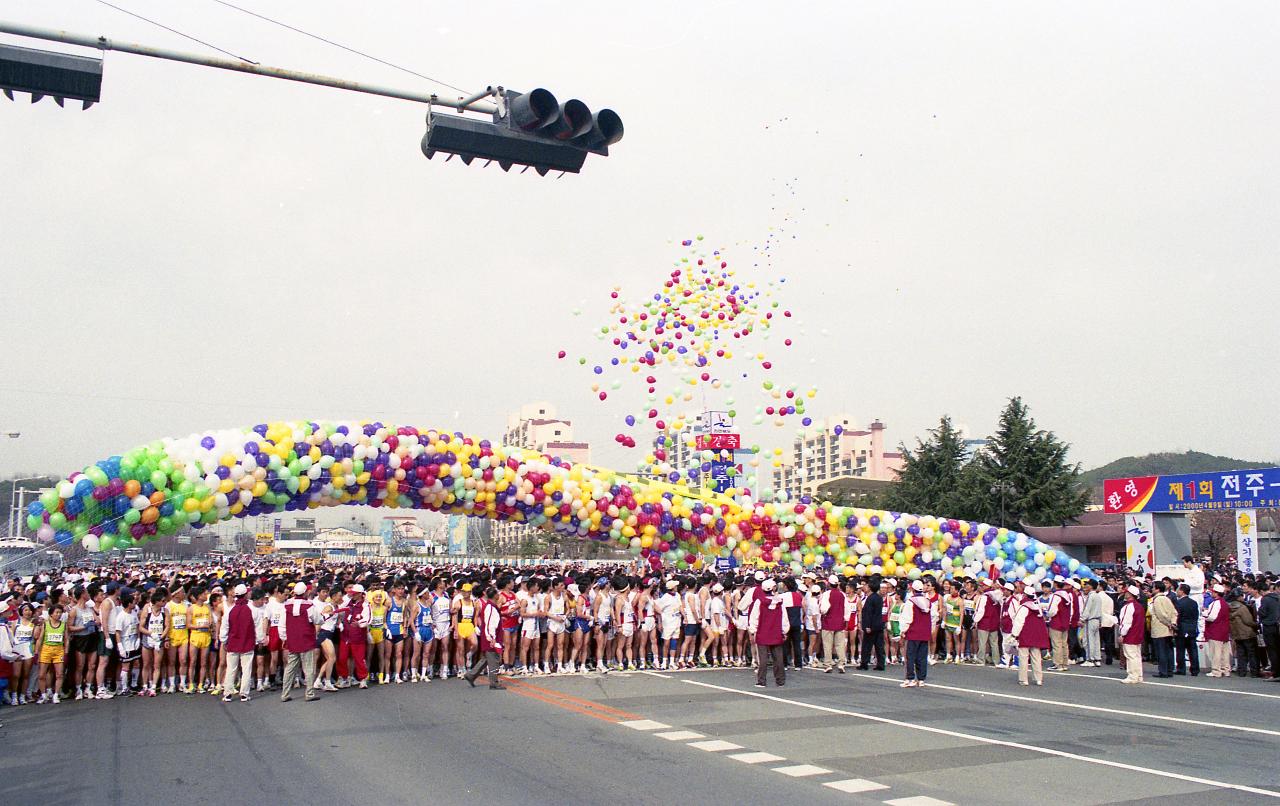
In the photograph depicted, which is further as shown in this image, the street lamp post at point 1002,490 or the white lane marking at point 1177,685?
the street lamp post at point 1002,490

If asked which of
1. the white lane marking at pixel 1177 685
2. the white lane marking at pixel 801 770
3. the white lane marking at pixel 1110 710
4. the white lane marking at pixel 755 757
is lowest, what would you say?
the white lane marking at pixel 1177 685

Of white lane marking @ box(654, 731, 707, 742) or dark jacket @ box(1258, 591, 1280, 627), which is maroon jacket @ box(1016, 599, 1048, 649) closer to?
dark jacket @ box(1258, 591, 1280, 627)

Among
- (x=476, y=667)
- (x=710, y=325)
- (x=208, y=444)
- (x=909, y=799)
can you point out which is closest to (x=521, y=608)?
(x=476, y=667)

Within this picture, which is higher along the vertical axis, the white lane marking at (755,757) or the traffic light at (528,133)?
the traffic light at (528,133)

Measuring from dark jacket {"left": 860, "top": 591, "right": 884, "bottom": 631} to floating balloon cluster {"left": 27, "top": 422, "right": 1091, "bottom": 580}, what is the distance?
4.59 meters

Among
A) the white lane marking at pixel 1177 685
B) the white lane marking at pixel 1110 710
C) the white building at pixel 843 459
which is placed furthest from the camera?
the white building at pixel 843 459

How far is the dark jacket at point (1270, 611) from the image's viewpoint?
15305 mm

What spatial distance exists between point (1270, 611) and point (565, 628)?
10564 millimetres

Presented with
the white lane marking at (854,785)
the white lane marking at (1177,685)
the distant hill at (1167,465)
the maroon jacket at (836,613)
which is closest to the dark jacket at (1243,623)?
the white lane marking at (1177,685)

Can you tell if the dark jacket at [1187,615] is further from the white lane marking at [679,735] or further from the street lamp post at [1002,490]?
the street lamp post at [1002,490]

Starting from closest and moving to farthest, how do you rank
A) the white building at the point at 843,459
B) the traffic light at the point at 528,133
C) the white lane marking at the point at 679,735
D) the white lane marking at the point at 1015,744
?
the traffic light at the point at 528,133, the white lane marking at the point at 1015,744, the white lane marking at the point at 679,735, the white building at the point at 843,459

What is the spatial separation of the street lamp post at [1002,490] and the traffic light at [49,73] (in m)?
38.1

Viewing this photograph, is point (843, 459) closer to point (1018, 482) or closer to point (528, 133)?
point (1018, 482)

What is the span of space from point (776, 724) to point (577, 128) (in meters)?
6.42
